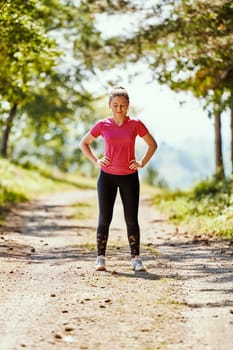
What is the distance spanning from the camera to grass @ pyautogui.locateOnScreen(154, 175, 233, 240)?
14.8 metres

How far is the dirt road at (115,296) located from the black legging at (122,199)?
1.43 feet

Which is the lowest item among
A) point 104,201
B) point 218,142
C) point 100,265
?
point 100,265

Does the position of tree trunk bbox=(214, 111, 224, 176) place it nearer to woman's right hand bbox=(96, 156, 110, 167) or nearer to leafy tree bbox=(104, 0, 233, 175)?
leafy tree bbox=(104, 0, 233, 175)

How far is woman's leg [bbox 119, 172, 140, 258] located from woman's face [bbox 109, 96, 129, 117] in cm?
82

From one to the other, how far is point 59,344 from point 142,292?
2322 mm

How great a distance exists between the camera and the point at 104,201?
9.66 m

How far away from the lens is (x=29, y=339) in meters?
5.92

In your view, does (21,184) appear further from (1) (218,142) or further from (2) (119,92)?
(2) (119,92)

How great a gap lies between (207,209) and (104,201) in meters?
8.84

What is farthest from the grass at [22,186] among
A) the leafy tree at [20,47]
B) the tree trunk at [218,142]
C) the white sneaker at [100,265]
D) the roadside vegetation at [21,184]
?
the white sneaker at [100,265]

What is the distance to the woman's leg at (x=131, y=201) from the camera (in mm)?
9477

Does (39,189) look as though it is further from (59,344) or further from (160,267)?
(59,344)

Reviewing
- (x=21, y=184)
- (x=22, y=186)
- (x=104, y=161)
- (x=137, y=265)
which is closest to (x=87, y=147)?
(x=104, y=161)

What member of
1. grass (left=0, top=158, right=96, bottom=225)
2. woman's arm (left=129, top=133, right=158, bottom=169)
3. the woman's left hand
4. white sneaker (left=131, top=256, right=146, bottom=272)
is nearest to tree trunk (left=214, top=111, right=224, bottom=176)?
grass (left=0, top=158, right=96, bottom=225)
